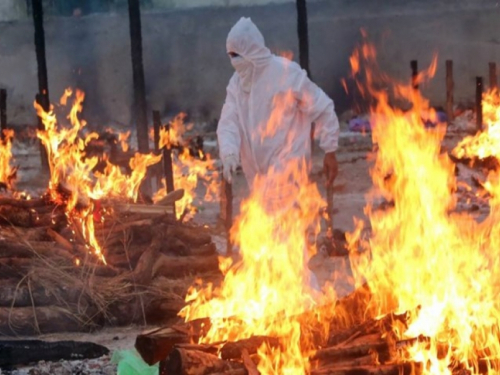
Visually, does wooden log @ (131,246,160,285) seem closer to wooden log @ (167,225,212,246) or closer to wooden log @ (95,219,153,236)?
wooden log @ (95,219,153,236)

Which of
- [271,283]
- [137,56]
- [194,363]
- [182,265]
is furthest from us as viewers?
[137,56]

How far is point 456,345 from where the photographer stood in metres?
5.15

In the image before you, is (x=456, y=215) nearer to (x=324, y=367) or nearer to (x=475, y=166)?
(x=475, y=166)

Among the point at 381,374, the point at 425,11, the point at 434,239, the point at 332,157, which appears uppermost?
the point at 425,11

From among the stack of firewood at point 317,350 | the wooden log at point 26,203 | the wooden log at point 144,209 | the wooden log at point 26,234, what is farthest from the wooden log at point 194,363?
the wooden log at point 26,203

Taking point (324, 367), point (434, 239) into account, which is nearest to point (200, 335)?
point (324, 367)

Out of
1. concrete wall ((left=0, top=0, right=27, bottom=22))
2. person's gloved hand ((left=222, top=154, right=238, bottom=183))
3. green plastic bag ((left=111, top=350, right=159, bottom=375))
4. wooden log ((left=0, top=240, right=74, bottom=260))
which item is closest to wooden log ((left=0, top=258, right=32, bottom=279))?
wooden log ((left=0, top=240, right=74, bottom=260))

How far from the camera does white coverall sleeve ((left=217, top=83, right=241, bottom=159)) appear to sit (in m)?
8.20

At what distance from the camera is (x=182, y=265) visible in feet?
28.5

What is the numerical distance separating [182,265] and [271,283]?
1.86 metres

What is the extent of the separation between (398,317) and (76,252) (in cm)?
398

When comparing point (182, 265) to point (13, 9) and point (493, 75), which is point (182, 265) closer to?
point (493, 75)

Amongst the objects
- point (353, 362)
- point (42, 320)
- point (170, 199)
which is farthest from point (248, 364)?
point (170, 199)

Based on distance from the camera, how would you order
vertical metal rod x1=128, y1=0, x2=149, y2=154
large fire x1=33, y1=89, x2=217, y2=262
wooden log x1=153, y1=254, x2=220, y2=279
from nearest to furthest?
wooden log x1=153, y1=254, x2=220, y2=279 < large fire x1=33, y1=89, x2=217, y2=262 < vertical metal rod x1=128, y1=0, x2=149, y2=154
